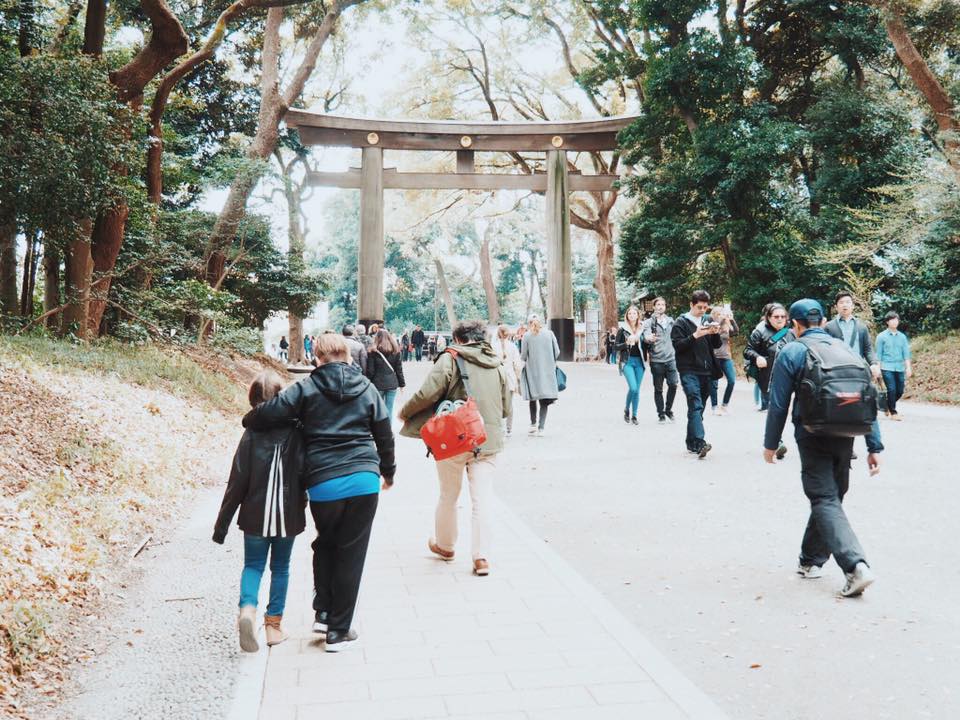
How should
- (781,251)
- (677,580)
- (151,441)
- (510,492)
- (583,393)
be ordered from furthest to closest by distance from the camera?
1. (781,251)
2. (583,393)
3. (151,441)
4. (510,492)
5. (677,580)

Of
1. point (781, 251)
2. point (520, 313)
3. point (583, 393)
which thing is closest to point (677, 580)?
point (583, 393)

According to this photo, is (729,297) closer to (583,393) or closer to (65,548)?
(583,393)

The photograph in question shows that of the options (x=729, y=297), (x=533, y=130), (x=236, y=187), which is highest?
(x=533, y=130)

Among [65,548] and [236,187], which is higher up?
[236,187]

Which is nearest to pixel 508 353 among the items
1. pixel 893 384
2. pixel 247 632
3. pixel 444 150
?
pixel 893 384

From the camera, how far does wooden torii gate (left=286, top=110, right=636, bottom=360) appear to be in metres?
24.9

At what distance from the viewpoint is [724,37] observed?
75.5 feet

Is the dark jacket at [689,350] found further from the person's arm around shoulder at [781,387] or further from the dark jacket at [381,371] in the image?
the person's arm around shoulder at [781,387]

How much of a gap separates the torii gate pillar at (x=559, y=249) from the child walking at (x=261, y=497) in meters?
23.7

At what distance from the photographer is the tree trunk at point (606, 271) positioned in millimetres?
32625

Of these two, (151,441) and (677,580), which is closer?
(677,580)

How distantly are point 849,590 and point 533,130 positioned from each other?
2332 cm

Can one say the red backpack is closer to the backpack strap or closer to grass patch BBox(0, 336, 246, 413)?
the backpack strap

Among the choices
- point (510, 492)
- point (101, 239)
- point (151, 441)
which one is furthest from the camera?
point (101, 239)
